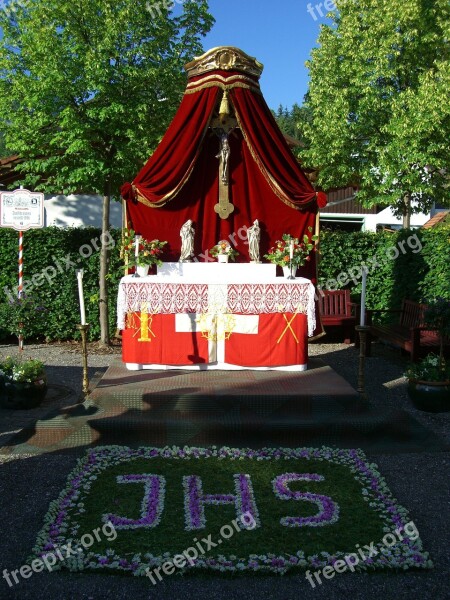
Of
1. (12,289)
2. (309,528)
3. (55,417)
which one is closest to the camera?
(309,528)

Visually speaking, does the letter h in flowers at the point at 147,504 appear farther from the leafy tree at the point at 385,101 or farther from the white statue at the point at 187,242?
the leafy tree at the point at 385,101

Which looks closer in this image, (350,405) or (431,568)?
(431,568)

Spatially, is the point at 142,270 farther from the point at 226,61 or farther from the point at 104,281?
the point at 104,281

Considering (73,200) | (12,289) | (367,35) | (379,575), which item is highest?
(367,35)

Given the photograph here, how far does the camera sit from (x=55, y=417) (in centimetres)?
635

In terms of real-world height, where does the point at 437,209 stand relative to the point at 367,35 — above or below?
below

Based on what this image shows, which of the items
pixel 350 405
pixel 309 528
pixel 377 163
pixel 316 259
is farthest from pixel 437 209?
pixel 309 528

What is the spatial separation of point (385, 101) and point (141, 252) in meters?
11.0

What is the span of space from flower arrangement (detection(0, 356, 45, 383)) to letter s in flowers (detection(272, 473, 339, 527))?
378cm

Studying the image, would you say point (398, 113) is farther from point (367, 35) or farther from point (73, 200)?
point (73, 200)

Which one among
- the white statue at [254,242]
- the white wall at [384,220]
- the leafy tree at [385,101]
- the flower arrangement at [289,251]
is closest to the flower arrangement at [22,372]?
the white statue at [254,242]

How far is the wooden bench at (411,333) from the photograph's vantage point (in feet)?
30.7

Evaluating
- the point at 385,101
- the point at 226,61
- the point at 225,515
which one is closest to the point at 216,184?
the point at 226,61

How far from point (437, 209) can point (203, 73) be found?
2535 centimetres
